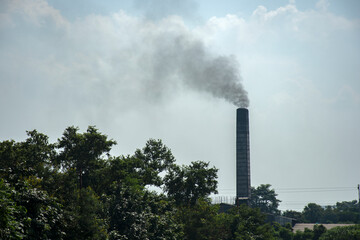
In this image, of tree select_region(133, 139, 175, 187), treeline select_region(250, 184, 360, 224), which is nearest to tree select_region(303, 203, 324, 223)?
treeline select_region(250, 184, 360, 224)

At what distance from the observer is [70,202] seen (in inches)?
978

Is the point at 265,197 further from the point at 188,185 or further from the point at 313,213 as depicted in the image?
the point at 188,185

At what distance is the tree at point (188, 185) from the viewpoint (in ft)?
178

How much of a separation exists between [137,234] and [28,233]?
15449 mm

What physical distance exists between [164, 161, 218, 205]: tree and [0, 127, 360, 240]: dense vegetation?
14 cm

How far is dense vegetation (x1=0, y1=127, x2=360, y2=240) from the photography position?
19294mm

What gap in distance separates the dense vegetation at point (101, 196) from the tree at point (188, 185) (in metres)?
0.14

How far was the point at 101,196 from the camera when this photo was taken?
34.3 metres

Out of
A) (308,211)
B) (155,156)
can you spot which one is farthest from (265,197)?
(155,156)

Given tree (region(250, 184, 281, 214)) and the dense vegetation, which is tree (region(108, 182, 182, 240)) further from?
tree (region(250, 184, 281, 214))

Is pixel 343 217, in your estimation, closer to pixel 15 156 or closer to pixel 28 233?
pixel 15 156

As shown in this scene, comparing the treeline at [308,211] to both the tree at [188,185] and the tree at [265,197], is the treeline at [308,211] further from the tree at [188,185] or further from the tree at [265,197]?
the tree at [188,185]

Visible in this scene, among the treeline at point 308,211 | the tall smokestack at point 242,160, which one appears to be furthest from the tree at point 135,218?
the treeline at point 308,211

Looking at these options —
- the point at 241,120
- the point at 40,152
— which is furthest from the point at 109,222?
the point at 241,120
